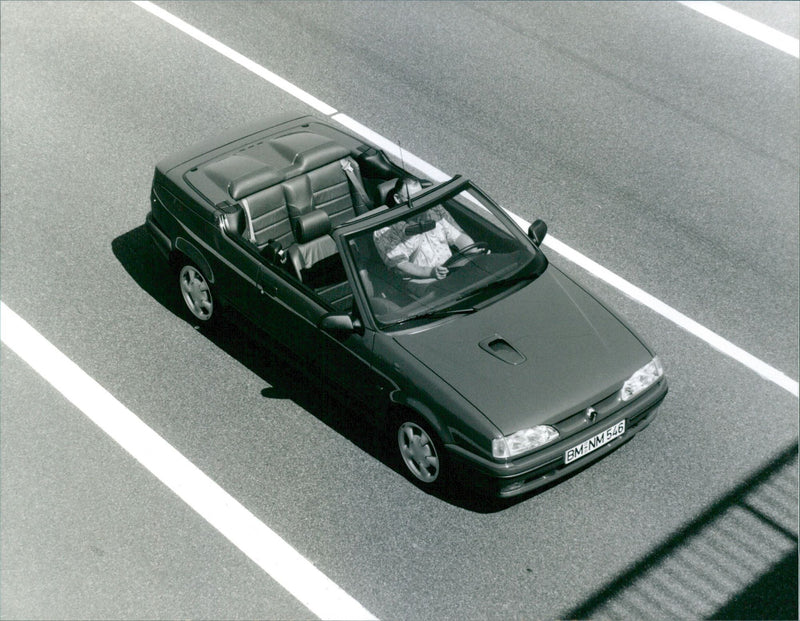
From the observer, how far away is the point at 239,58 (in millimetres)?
12438

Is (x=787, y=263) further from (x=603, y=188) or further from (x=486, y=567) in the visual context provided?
(x=486, y=567)

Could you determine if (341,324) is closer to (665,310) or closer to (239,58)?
(665,310)

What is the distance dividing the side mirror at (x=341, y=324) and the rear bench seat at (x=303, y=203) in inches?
21.3

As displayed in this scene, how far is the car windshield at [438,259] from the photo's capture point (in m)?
7.26

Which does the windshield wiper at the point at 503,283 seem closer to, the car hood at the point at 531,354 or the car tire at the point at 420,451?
the car hood at the point at 531,354

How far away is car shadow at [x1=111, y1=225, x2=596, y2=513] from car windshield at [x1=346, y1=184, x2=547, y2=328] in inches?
36.1

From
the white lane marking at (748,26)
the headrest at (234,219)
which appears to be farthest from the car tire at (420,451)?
the white lane marking at (748,26)

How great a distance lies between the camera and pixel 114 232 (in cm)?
993

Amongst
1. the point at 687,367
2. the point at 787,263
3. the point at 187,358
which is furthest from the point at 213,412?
the point at 787,263

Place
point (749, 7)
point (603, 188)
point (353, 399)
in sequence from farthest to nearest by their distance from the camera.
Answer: point (749, 7) < point (603, 188) < point (353, 399)

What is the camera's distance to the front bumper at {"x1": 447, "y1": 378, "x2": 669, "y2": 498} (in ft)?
21.7

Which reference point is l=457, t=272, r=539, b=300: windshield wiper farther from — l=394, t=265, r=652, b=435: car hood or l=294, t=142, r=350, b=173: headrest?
l=294, t=142, r=350, b=173: headrest

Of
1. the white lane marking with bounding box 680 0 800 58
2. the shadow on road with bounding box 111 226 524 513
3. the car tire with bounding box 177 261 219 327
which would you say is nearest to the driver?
the shadow on road with bounding box 111 226 524 513

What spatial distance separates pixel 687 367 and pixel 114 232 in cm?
530
